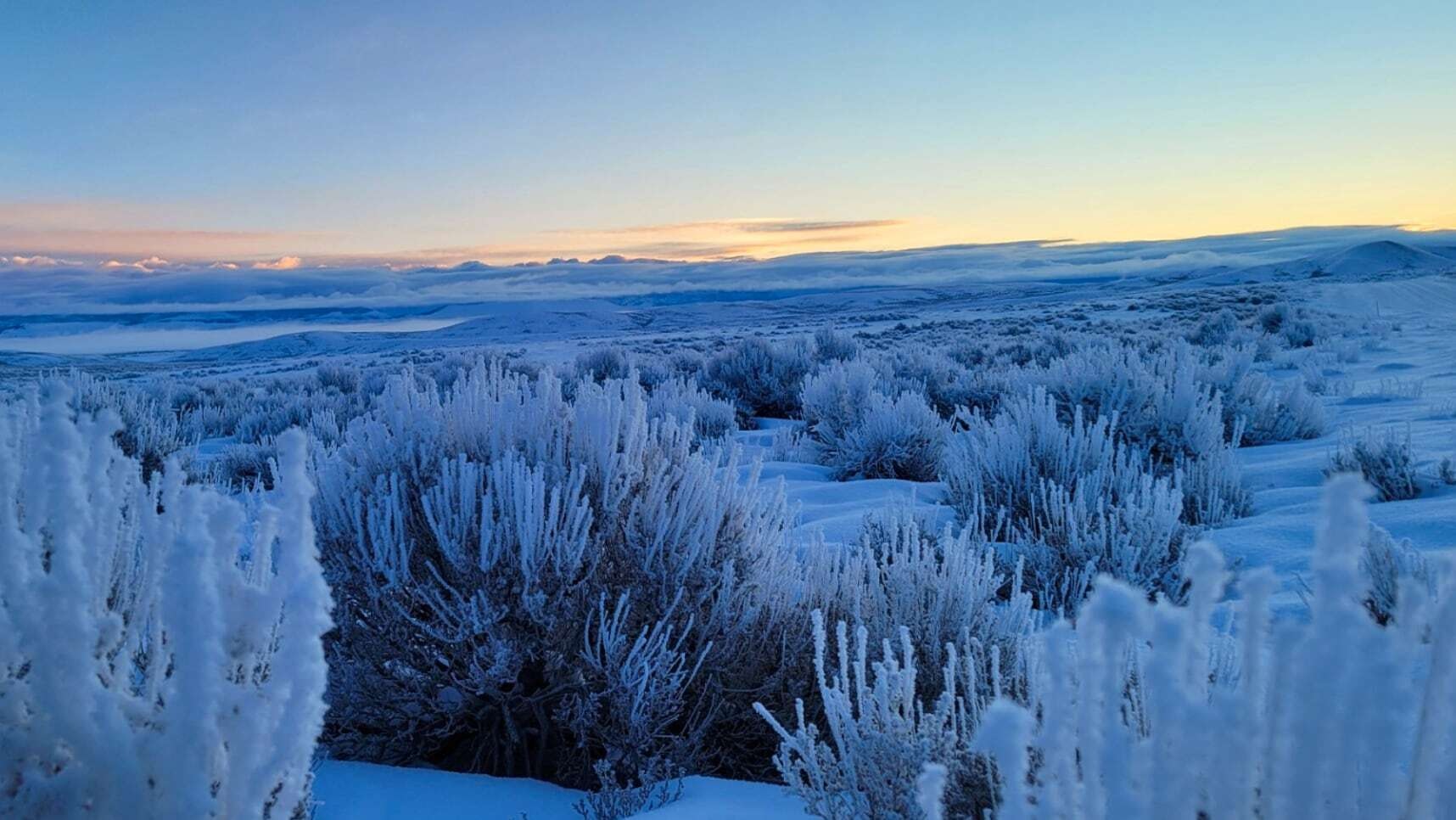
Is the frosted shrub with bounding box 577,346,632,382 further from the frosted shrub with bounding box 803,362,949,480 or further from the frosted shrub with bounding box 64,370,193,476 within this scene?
the frosted shrub with bounding box 803,362,949,480

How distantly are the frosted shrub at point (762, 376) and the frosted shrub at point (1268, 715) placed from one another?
10.7 m

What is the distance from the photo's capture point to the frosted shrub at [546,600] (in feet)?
8.97

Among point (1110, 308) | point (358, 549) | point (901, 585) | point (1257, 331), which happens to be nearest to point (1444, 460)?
point (901, 585)

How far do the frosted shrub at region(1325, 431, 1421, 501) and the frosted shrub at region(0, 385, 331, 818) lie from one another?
5.52m

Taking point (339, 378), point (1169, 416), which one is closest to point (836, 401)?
point (1169, 416)

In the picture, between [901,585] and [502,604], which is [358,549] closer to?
[502,604]

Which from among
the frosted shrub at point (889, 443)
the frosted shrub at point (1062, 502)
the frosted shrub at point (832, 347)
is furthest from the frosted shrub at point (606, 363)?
the frosted shrub at point (1062, 502)

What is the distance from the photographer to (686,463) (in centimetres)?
332

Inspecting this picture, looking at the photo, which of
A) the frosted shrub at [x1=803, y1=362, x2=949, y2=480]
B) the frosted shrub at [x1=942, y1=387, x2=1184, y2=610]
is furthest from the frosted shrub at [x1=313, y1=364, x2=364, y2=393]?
the frosted shrub at [x1=942, y1=387, x2=1184, y2=610]

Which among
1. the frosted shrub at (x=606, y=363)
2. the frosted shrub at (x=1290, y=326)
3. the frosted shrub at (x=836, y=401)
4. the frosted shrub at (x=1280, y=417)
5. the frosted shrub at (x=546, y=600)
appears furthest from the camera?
the frosted shrub at (x=1290, y=326)

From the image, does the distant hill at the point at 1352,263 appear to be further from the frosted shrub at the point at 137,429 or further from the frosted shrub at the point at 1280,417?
the frosted shrub at the point at 137,429

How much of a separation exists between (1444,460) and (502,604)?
17.6ft

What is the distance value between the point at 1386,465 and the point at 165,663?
6037mm

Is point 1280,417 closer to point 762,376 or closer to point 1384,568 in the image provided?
point 1384,568
